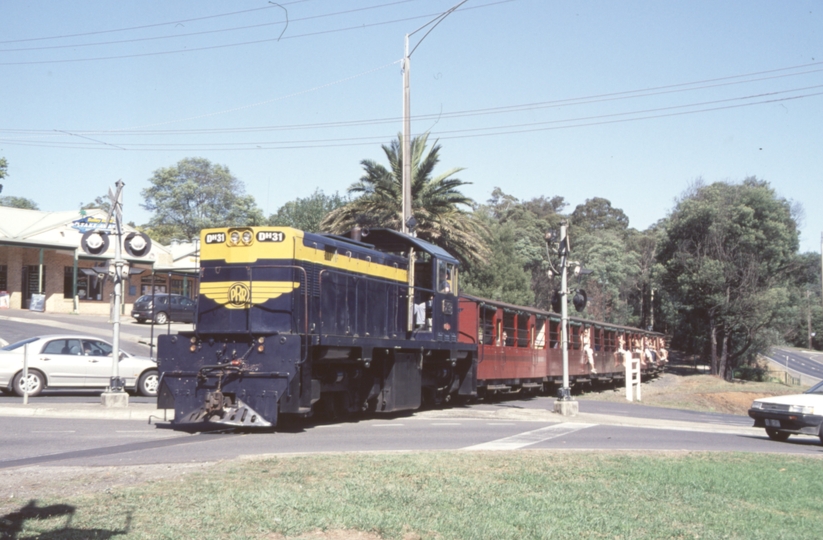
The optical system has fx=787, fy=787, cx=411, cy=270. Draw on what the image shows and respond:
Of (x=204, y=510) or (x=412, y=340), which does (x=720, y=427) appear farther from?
(x=204, y=510)

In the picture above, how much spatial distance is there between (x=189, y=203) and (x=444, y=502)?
227 ft

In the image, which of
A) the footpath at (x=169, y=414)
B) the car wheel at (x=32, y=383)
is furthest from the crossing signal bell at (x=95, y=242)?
the footpath at (x=169, y=414)

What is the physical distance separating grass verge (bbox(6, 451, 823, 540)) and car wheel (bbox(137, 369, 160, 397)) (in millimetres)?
11638

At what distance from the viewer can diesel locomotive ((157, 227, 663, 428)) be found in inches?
499

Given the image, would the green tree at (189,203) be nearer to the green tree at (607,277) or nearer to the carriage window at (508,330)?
the green tree at (607,277)

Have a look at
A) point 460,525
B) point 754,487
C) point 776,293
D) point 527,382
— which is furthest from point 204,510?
point 776,293

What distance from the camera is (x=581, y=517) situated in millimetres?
6816

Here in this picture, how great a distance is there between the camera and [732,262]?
1912 inches

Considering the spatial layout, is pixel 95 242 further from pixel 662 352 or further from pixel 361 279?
pixel 662 352

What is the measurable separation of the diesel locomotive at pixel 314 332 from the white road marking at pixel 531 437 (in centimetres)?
302

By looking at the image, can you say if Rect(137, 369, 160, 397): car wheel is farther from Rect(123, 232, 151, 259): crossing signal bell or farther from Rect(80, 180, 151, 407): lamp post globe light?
Rect(123, 232, 151, 259): crossing signal bell

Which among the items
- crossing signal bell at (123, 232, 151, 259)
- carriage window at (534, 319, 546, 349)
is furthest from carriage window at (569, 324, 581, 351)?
crossing signal bell at (123, 232, 151, 259)

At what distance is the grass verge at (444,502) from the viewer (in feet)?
20.2

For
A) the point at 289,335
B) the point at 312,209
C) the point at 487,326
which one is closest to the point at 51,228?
the point at 312,209
